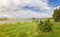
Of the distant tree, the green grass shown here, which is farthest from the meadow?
the distant tree

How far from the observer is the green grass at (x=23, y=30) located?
325cm

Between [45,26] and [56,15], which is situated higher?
[56,15]

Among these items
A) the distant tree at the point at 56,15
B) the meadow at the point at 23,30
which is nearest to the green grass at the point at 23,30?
the meadow at the point at 23,30

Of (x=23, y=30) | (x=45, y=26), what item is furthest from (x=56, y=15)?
(x=23, y=30)

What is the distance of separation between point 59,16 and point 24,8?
2.97 feet

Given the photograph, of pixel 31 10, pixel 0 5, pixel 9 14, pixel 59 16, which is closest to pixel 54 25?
pixel 59 16

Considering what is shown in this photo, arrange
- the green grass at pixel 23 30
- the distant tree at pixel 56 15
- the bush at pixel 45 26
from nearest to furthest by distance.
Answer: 1. the green grass at pixel 23 30
2. the bush at pixel 45 26
3. the distant tree at pixel 56 15

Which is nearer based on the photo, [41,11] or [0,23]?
[0,23]

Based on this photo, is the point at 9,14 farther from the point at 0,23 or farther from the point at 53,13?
the point at 53,13

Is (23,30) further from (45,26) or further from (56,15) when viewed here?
(56,15)

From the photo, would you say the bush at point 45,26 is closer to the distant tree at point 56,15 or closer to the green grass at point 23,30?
the green grass at point 23,30

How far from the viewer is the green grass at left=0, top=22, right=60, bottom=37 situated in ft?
10.7

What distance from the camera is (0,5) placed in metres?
3.37

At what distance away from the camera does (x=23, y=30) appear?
10.9ft
